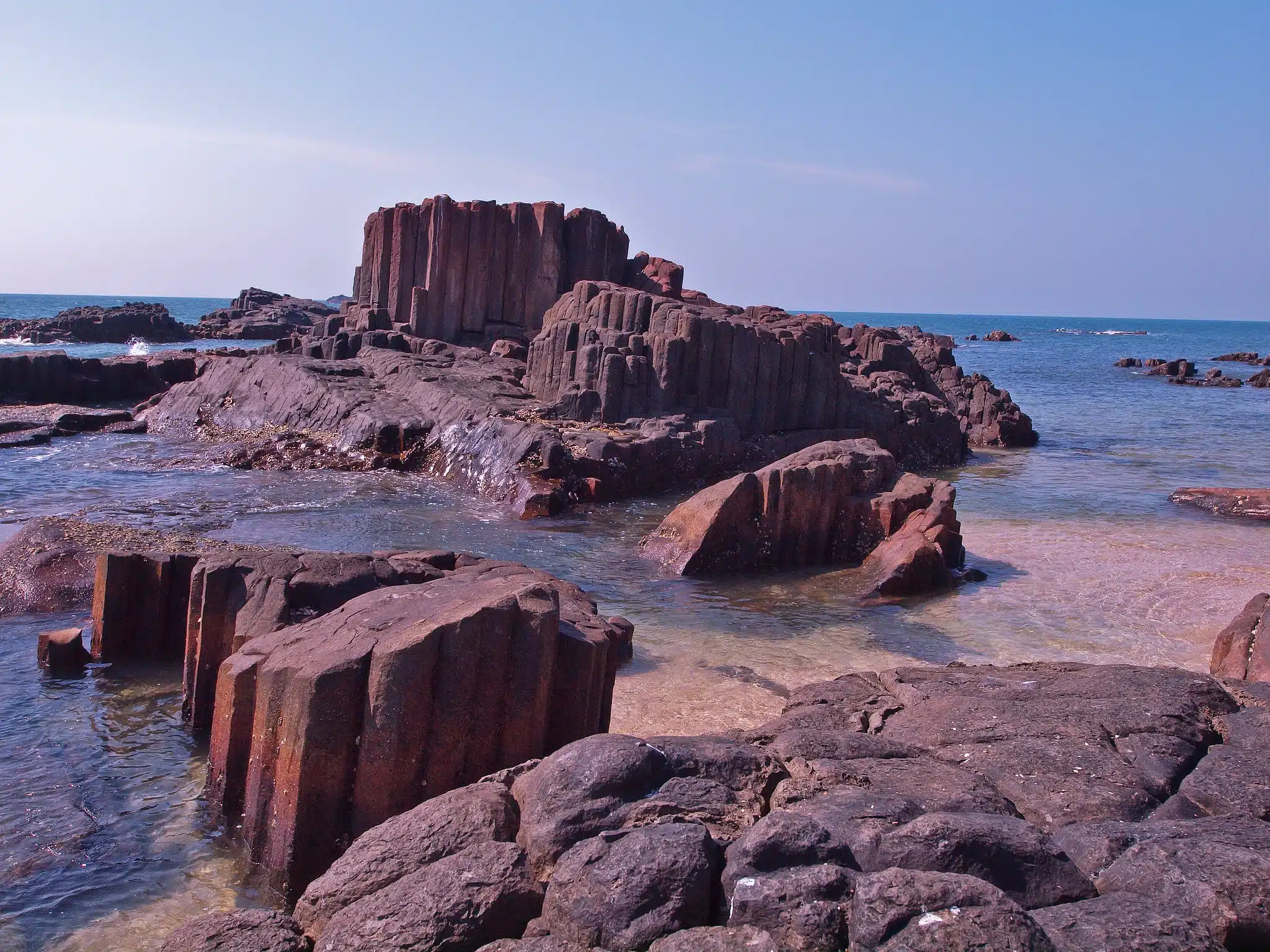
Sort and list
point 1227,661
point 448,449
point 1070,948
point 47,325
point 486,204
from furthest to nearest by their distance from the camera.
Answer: point 47,325 → point 486,204 → point 448,449 → point 1227,661 → point 1070,948

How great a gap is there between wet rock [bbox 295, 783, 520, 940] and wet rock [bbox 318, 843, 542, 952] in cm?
11

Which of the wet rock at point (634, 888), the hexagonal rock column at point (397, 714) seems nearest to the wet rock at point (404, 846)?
the wet rock at point (634, 888)

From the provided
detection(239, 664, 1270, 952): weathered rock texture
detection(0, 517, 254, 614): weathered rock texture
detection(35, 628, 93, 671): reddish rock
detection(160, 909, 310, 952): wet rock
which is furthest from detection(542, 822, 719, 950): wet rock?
detection(0, 517, 254, 614): weathered rock texture

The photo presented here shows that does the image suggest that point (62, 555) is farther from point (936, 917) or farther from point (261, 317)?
point (261, 317)

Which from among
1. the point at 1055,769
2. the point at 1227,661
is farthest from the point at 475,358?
the point at 1055,769

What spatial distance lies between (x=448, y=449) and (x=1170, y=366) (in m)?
60.5

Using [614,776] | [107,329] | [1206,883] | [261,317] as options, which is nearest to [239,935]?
[614,776]

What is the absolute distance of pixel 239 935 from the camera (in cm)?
403

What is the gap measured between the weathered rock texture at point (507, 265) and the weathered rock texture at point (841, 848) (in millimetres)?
25000

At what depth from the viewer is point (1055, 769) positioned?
16.6ft

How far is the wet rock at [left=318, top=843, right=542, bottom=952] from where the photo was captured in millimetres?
3725

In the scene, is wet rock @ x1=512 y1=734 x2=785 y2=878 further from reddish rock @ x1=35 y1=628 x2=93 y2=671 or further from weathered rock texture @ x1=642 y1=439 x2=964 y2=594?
weathered rock texture @ x1=642 y1=439 x2=964 y2=594

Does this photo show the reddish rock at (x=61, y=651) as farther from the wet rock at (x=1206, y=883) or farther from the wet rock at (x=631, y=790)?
the wet rock at (x=1206, y=883)

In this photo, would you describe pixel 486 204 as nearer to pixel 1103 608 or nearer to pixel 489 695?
pixel 1103 608
